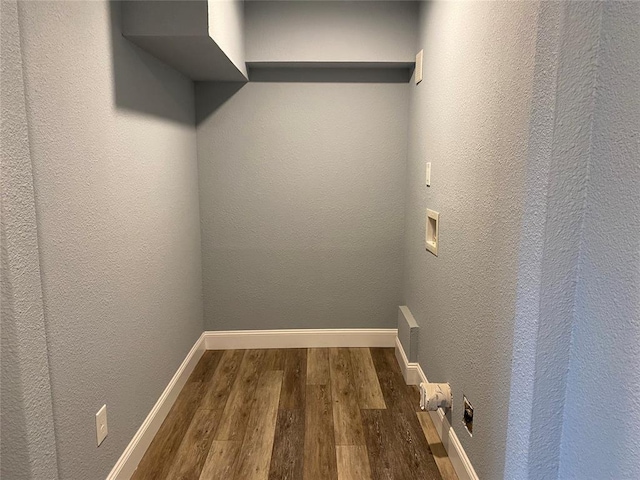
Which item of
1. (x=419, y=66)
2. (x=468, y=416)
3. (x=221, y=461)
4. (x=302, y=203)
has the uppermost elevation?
(x=419, y=66)

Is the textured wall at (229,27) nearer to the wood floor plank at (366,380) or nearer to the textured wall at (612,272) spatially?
the textured wall at (612,272)

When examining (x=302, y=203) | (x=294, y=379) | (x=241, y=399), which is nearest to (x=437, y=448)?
(x=294, y=379)

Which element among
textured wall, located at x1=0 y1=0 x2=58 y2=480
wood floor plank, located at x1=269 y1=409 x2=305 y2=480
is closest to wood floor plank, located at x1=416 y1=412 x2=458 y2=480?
wood floor plank, located at x1=269 y1=409 x2=305 y2=480

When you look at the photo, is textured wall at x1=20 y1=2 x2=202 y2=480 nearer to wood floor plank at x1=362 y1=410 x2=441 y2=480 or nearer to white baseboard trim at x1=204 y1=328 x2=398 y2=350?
white baseboard trim at x1=204 y1=328 x2=398 y2=350

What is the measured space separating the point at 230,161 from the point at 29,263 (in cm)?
191

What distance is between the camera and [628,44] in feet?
2.83

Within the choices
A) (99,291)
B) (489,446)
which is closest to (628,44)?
(489,446)

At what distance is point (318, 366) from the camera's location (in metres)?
2.73

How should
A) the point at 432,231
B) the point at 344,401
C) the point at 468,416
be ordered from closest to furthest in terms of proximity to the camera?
1. the point at 468,416
2. the point at 432,231
3. the point at 344,401

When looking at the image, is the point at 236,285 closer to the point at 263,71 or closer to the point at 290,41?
the point at 263,71

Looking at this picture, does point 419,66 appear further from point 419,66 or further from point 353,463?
point 353,463

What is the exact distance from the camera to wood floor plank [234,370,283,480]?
70.3 inches

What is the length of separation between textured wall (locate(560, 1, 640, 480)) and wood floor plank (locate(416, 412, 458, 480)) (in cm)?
86

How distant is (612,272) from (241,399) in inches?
78.3
